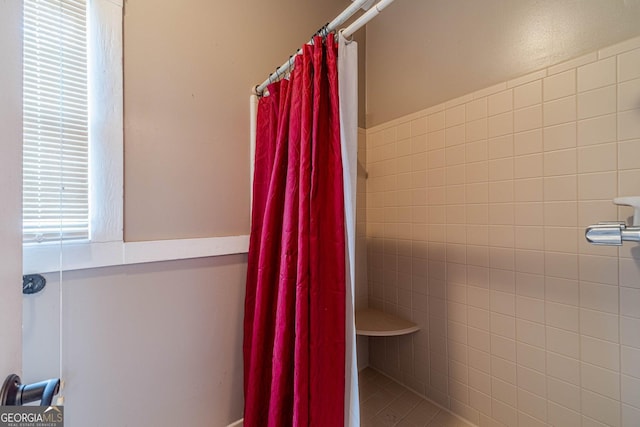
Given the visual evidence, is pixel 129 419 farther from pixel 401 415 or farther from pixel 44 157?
pixel 401 415

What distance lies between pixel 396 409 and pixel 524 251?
108 cm

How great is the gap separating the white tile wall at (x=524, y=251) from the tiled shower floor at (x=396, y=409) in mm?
65

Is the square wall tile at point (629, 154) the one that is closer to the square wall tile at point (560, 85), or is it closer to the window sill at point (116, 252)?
the square wall tile at point (560, 85)

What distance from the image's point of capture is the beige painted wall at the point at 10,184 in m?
0.36

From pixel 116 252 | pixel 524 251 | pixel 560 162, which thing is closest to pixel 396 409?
pixel 524 251

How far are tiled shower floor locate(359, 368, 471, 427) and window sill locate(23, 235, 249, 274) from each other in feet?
3.80

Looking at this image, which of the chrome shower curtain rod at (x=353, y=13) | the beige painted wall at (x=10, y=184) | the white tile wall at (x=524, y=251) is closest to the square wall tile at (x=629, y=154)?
the white tile wall at (x=524, y=251)

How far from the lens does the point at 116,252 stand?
854 millimetres

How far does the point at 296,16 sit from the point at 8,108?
1.44 meters

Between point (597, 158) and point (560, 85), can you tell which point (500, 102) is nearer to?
point (560, 85)

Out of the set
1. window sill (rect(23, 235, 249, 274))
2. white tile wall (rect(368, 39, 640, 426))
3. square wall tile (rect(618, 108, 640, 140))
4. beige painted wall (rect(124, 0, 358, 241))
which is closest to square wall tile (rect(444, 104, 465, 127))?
white tile wall (rect(368, 39, 640, 426))

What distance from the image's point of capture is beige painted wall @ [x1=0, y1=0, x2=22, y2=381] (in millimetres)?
357

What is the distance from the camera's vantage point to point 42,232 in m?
0.74

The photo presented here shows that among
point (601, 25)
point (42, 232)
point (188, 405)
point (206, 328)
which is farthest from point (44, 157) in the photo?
point (601, 25)
